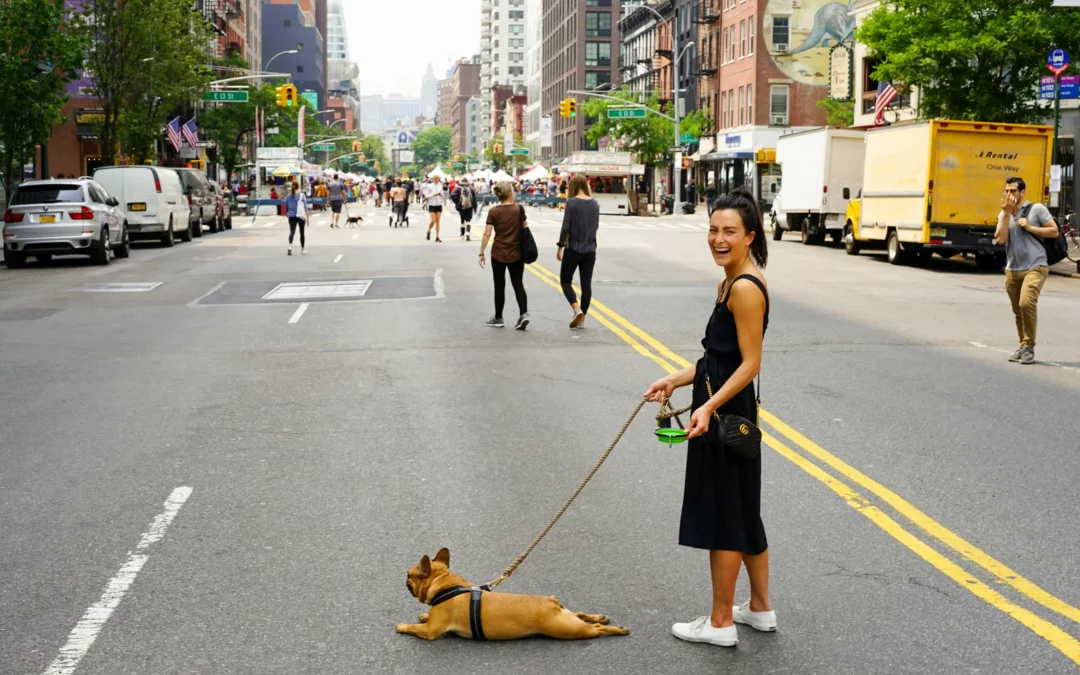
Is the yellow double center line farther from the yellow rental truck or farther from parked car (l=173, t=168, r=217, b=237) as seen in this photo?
parked car (l=173, t=168, r=217, b=237)

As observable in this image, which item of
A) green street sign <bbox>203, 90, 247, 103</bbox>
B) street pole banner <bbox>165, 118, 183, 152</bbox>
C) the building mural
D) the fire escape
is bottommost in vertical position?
street pole banner <bbox>165, 118, 183, 152</bbox>

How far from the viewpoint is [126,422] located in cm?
→ 955

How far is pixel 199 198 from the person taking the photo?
4028 cm

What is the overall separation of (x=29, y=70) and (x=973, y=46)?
21767 millimetres

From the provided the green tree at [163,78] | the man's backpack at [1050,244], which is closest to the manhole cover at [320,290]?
the man's backpack at [1050,244]

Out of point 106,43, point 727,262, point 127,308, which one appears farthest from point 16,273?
point 727,262

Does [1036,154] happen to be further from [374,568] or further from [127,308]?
[374,568]

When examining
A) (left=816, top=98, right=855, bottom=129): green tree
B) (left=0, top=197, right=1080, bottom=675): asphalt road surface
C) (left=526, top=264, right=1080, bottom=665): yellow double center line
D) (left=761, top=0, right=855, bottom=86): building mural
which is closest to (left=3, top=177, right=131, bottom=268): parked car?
(left=0, top=197, right=1080, bottom=675): asphalt road surface

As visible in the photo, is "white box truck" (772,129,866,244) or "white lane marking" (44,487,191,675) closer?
"white lane marking" (44,487,191,675)

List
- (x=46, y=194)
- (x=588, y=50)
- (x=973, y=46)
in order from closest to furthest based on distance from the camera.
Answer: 1. (x=46, y=194)
2. (x=973, y=46)
3. (x=588, y=50)

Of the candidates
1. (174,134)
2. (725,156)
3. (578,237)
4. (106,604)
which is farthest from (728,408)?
(725,156)

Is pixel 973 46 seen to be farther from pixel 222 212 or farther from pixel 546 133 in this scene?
pixel 546 133

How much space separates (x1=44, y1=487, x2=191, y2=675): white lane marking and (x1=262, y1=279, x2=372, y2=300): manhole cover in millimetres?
12624

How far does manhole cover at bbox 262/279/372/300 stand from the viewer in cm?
1953
